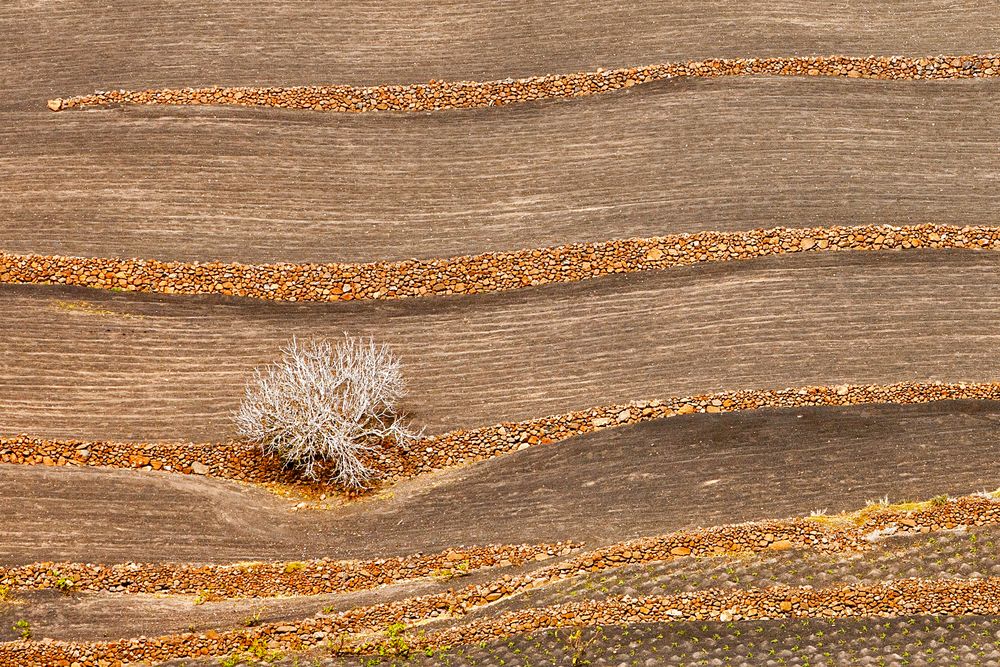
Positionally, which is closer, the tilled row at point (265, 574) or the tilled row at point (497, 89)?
the tilled row at point (265, 574)

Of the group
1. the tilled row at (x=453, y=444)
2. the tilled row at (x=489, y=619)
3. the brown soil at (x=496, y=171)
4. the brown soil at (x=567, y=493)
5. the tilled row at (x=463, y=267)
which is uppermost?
the brown soil at (x=496, y=171)

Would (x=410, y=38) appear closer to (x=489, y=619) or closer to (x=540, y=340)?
(x=540, y=340)

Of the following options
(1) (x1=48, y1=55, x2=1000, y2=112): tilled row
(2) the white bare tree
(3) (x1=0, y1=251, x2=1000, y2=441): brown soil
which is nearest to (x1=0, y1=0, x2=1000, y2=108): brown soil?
(1) (x1=48, y1=55, x2=1000, y2=112): tilled row

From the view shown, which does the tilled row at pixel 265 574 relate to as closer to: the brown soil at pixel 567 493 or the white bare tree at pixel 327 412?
the brown soil at pixel 567 493

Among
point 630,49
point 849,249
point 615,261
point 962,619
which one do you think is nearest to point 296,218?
point 615,261

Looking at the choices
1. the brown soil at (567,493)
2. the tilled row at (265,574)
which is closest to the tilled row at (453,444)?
the brown soil at (567,493)

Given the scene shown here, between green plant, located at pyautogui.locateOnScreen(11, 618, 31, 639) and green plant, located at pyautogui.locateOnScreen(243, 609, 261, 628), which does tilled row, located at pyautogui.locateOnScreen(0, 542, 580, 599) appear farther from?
green plant, located at pyautogui.locateOnScreen(11, 618, 31, 639)

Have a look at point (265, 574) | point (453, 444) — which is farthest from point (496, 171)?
point (265, 574)
